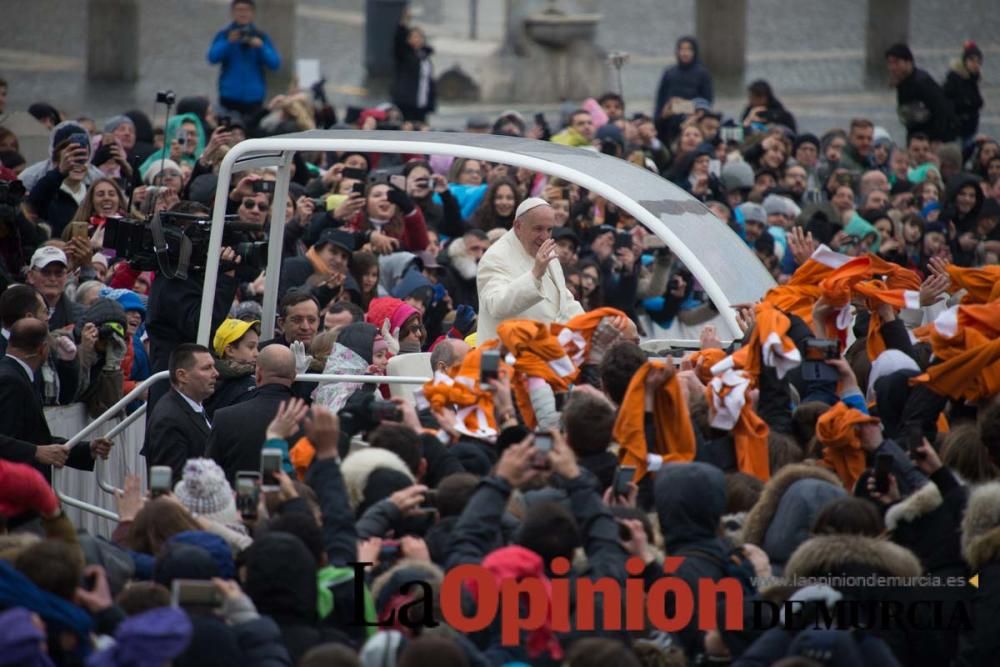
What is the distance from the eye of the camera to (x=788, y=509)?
22.7 ft

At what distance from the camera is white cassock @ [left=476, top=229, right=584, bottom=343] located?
31.0ft

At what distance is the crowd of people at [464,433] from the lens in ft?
→ 20.2

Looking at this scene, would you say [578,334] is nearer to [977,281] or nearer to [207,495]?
[977,281]

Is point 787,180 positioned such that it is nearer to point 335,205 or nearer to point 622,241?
point 622,241

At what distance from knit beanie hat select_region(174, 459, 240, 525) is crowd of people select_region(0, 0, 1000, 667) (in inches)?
0.5

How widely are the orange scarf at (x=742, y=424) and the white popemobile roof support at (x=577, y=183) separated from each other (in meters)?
1.29

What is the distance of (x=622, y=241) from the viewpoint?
509 inches

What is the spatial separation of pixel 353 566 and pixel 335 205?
265 inches

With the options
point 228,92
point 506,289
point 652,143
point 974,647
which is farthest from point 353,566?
point 228,92

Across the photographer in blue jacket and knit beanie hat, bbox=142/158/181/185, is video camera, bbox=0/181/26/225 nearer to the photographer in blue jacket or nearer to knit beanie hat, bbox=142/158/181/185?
knit beanie hat, bbox=142/158/181/185

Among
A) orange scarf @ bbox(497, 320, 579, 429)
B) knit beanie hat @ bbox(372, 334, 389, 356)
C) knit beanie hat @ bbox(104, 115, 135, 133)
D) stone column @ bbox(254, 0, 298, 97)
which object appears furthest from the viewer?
stone column @ bbox(254, 0, 298, 97)

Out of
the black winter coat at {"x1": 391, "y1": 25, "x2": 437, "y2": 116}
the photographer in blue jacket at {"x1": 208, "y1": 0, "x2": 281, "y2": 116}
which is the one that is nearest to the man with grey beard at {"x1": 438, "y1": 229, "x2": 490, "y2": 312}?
the photographer in blue jacket at {"x1": 208, "y1": 0, "x2": 281, "y2": 116}

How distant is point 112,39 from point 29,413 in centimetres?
1838

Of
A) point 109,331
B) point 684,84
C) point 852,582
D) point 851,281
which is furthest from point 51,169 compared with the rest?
point 684,84
